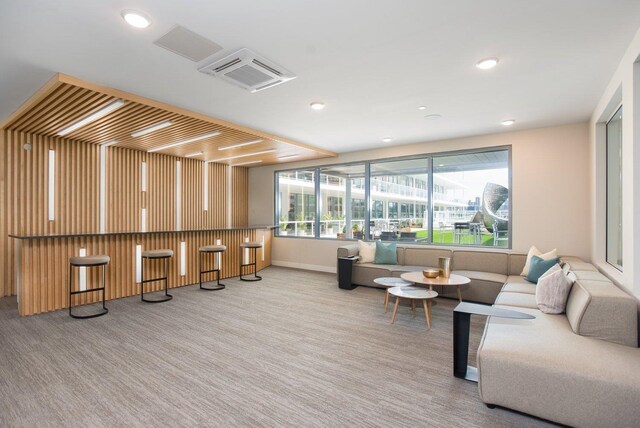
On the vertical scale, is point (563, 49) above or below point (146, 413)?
above

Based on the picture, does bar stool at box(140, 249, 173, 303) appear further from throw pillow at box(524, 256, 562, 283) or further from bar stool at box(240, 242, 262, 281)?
throw pillow at box(524, 256, 562, 283)

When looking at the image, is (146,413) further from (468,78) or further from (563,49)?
(563,49)

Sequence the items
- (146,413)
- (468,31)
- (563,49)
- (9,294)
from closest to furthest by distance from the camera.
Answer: (146,413) < (468,31) < (563,49) < (9,294)

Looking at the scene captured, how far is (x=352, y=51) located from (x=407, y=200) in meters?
4.31

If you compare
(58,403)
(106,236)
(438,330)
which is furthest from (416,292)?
(106,236)

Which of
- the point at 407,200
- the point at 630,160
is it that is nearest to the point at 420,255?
the point at 407,200

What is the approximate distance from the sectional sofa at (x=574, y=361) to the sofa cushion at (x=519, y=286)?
95 cm

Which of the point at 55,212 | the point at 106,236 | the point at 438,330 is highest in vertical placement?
the point at 55,212

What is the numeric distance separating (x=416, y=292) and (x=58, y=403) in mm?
3603

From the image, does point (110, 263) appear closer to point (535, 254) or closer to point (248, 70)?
point (248, 70)

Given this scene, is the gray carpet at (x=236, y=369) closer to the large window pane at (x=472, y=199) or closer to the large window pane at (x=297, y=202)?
the large window pane at (x=472, y=199)

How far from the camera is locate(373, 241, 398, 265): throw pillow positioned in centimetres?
607

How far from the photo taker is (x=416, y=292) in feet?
13.4

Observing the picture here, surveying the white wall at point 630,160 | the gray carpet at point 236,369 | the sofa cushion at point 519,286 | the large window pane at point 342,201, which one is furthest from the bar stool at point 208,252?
the white wall at point 630,160
